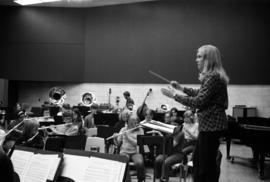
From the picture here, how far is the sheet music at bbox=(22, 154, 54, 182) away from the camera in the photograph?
86.8 inches

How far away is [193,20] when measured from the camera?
14.4 m

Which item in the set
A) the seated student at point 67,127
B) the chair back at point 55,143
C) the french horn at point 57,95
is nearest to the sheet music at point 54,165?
A: the chair back at point 55,143

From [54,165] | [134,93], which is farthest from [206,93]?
[134,93]

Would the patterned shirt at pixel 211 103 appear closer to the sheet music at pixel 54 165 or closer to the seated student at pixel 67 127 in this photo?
the sheet music at pixel 54 165

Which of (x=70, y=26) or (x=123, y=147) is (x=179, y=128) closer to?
(x=123, y=147)

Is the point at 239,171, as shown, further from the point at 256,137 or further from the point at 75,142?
the point at 75,142

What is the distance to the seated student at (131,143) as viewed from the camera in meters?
6.05

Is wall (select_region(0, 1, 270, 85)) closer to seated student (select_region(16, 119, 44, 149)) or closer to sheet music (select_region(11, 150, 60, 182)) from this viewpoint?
seated student (select_region(16, 119, 44, 149))

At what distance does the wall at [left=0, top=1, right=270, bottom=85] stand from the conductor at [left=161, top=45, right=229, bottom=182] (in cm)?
1125

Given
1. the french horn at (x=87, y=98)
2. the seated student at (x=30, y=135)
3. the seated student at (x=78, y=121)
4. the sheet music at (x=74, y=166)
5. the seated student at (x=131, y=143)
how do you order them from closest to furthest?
1. the sheet music at (x=74, y=166)
2. the seated student at (x=30, y=135)
3. the seated student at (x=131, y=143)
4. the seated student at (x=78, y=121)
5. the french horn at (x=87, y=98)

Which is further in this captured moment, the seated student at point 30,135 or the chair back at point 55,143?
the seated student at point 30,135

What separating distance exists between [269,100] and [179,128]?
803 cm

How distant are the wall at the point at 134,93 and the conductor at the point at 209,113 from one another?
11095 millimetres

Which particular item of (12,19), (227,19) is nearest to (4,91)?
(12,19)
